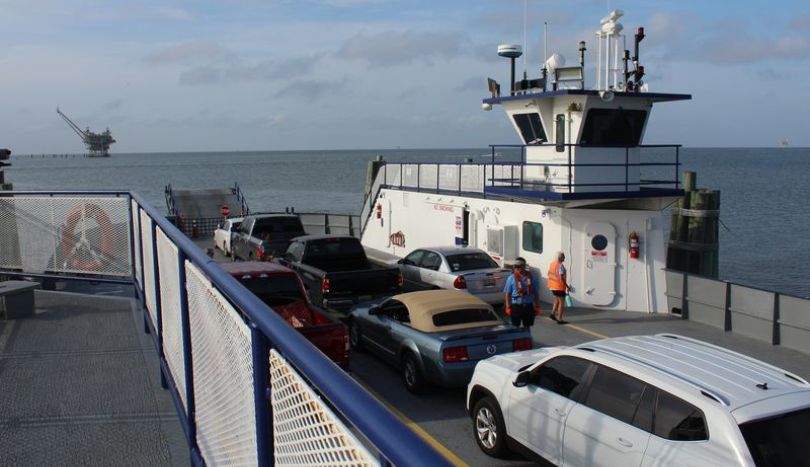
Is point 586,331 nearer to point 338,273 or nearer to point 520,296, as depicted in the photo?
point 520,296

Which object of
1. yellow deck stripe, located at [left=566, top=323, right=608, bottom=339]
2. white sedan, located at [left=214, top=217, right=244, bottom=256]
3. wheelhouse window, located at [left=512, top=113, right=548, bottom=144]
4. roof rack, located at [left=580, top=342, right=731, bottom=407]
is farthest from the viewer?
white sedan, located at [left=214, top=217, right=244, bottom=256]

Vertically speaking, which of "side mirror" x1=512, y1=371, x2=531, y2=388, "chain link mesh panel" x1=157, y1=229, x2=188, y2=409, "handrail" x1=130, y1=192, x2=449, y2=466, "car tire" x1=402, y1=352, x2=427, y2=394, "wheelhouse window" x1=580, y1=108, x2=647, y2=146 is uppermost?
"wheelhouse window" x1=580, y1=108, x2=647, y2=146

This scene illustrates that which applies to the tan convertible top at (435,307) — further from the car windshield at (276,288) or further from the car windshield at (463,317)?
the car windshield at (276,288)

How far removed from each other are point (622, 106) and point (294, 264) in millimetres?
8441

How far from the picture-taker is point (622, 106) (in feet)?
54.3

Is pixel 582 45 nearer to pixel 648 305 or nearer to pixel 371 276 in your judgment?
pixel 648 305

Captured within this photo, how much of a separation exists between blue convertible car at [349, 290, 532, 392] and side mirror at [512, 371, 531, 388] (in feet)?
7.24

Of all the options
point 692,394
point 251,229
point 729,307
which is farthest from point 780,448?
point 251,229

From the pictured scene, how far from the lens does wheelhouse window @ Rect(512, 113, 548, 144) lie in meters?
17.3

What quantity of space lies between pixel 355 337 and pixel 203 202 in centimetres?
2194

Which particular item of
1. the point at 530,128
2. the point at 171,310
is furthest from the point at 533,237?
the point at 171,310

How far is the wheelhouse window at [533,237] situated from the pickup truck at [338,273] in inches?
155

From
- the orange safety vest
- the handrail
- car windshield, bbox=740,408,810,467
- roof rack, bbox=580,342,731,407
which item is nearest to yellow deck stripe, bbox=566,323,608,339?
the orange safety vest

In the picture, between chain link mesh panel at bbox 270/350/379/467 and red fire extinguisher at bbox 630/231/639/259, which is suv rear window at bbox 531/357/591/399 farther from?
red fire extinguisher at bbox 630/231/639/259
